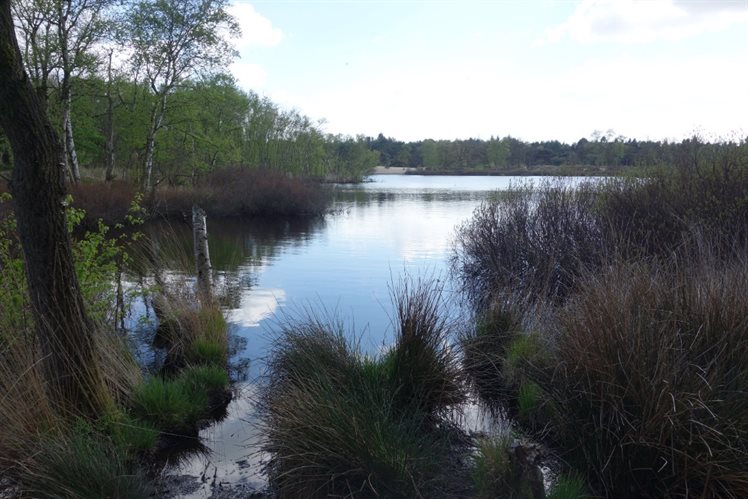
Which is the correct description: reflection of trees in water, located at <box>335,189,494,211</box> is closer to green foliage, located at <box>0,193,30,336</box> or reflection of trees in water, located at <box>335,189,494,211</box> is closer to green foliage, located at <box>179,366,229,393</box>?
green foliage, located at <box>179,366,229,393</box>

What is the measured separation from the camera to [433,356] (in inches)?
227

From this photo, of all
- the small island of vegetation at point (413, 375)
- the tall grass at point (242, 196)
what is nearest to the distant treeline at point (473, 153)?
the tall grass at point (242, 196)

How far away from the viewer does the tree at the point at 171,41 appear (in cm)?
2777

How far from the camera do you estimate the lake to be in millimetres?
5750

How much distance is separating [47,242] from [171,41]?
27.9 meters

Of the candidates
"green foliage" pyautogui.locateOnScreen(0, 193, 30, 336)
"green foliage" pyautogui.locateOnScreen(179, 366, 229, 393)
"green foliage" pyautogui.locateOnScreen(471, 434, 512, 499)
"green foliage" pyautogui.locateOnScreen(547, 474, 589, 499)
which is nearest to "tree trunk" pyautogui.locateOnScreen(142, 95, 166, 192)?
"green foliage" pyautogui.locateOnScreen(179, 366, 229, 393)

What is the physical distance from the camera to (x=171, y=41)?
93.6 feet

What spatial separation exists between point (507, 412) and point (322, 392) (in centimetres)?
252

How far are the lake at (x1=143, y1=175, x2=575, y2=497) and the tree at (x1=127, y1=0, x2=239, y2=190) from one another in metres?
7.47

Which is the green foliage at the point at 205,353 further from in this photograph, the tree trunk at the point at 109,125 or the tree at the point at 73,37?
the tree trunk at the point at 109,125

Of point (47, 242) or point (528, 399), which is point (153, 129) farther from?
point (528, 399)

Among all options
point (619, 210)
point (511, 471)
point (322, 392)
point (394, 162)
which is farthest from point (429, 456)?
point (394, 162)

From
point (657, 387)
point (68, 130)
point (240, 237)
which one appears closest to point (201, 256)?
point (657, 387)

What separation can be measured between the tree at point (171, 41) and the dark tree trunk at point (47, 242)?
83.3ft
